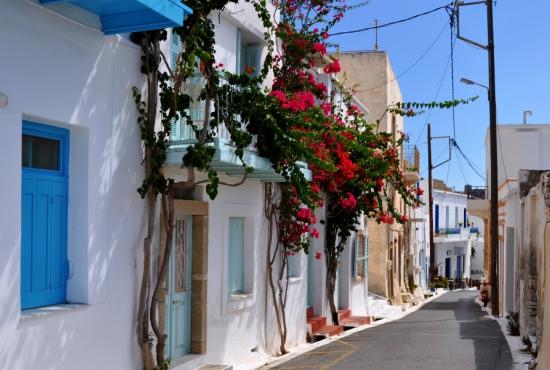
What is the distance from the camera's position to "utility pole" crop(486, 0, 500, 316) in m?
21.2

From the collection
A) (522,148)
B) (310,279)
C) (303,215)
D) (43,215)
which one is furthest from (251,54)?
(522,148)

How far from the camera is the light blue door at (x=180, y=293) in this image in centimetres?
950

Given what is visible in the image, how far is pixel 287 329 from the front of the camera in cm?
1381

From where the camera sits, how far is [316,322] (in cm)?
1633

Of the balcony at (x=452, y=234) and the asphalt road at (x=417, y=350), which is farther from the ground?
the balcony at (x=452, y=234)

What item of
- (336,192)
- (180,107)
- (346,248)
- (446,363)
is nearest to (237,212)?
(180,107)

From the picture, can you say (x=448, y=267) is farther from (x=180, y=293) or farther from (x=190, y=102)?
(x=190, y=102)

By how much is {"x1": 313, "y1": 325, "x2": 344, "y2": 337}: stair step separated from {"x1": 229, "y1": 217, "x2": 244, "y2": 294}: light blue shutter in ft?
14.8

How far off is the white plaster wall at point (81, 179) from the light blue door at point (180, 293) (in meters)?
1.32

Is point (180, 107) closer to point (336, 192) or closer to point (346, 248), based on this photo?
point (336, 192)

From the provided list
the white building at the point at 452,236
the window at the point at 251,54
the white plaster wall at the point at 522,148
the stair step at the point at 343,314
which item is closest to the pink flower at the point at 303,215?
the window at the point at 251,54

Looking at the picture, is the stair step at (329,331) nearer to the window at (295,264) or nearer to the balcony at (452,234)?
the window at (295,264)

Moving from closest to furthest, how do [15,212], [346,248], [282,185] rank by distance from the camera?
[15,212] → [282,185] → [346,248]

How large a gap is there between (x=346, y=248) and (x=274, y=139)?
10.5 meters
